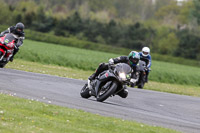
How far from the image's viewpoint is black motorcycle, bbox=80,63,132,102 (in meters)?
12.1

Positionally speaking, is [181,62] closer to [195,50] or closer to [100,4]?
[195,50]

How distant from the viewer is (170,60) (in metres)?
62.6

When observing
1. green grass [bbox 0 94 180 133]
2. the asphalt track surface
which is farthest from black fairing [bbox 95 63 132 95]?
green grass [bbox 0 94 180 133]

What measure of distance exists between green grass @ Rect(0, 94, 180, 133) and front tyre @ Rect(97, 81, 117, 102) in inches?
97.7

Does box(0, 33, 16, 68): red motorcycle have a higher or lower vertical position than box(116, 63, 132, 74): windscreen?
lower

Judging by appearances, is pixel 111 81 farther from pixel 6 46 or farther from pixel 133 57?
pixel 6 46

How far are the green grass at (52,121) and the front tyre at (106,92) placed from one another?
2.48m

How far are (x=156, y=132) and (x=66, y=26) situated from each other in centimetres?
6464

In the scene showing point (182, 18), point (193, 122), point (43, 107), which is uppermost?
point (43, 107)

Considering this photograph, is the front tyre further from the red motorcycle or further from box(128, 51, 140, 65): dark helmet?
the red motorcycle

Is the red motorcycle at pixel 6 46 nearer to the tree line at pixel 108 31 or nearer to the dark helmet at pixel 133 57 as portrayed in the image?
the dark helmet at pixel 133 57

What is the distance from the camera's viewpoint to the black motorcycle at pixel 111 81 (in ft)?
39.8

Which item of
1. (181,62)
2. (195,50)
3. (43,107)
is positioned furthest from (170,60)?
(43,107)

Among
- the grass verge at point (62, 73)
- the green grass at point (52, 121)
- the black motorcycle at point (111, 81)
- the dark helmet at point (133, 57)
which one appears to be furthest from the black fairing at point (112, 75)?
the grass verge at point (62, 73)
